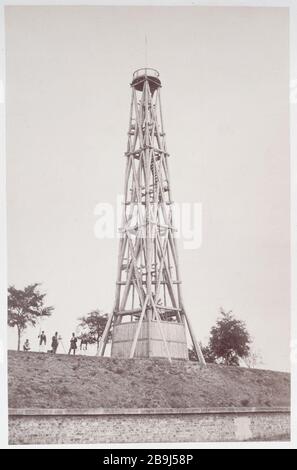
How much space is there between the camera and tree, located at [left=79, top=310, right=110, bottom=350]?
606 inches

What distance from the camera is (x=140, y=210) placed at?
1583 centimetres

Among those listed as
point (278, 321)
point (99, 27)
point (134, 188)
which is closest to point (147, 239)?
point (134, 188)

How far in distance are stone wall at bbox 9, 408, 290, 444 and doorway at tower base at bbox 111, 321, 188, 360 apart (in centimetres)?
235

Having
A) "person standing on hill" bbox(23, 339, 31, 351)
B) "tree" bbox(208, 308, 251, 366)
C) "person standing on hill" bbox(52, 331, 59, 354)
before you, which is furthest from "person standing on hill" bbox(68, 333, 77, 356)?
"tree" bbox(208, 308, 251, 366)

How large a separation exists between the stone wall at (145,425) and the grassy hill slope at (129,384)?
179 mm

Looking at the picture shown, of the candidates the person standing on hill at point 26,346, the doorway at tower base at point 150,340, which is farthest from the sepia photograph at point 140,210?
the doorway at tower base at point 150,340

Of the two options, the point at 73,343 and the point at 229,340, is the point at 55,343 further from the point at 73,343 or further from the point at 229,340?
the point at 229,340

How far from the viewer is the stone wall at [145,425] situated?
13.5 m

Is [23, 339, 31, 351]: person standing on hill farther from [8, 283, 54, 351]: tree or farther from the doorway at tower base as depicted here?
the doorway at tower base

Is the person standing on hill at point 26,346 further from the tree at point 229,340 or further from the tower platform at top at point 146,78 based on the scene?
the tower platform at top at point 146,78

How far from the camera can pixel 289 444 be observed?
1378 centimetres

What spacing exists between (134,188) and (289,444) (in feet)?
22.5
